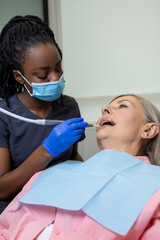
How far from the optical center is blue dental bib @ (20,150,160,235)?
101 cm

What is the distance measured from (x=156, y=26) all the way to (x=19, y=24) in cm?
105

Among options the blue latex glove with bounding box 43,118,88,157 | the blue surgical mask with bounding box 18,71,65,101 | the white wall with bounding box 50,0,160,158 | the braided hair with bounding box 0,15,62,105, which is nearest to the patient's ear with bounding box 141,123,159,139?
the blue latex glove with bounding box 43,118,88,157

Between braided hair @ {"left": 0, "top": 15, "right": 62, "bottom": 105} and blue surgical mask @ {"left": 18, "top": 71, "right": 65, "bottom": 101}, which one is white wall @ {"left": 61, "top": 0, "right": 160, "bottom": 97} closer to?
braided hair @ {"left": 0, "top": 15, "right": 62, "bottom": 105}

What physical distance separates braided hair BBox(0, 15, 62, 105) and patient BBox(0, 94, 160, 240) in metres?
0.46

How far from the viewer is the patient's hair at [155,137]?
1.40 m

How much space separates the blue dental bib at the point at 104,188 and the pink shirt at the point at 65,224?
0.03 metres

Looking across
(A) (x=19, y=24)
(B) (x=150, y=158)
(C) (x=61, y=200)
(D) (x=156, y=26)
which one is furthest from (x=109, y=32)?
(C) (x=61, y=200)

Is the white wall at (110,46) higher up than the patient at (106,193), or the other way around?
the white wall at (110,46)

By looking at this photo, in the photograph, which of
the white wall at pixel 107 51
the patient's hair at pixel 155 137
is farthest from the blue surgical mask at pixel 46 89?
the white wall at pixel 107 51

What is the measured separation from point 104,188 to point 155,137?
1.55ft

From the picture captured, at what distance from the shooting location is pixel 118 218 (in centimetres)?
99

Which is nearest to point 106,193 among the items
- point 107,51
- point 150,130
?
point 150,130

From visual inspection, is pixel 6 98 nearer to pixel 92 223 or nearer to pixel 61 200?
pixel 61 200

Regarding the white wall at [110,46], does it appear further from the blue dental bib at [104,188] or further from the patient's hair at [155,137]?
the blue dental bib at [104,188]
